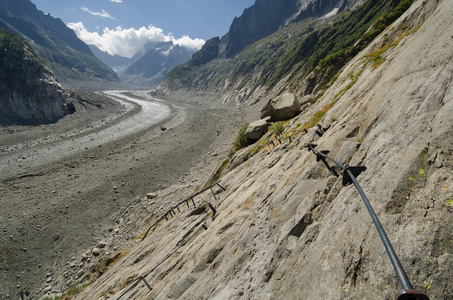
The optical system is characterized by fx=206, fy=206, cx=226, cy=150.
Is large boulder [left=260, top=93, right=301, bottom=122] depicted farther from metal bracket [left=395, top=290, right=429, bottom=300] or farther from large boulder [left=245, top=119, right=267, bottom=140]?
metal bracket [left=395, top=290, right=429, bottom=300]

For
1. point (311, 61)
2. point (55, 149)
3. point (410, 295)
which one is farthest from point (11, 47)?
point (410, 295)

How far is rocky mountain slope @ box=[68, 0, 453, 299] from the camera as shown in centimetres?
373

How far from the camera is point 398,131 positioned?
A: 6086 millimetres

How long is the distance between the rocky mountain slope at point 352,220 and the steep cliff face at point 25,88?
80620 mm

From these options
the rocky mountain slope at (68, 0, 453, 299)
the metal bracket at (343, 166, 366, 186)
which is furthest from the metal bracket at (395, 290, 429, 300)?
the metal bracket at (343, 166, 366, 186)

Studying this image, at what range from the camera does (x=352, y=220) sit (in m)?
5.05

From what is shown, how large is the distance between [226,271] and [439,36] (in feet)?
40.0

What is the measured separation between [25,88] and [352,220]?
318 feet

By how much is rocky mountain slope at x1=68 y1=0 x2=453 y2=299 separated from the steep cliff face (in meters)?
80.6

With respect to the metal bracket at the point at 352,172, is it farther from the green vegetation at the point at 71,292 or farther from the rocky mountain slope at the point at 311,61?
the rocky mountain slope at the point at 311,61

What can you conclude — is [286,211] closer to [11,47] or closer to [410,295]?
[410,295]

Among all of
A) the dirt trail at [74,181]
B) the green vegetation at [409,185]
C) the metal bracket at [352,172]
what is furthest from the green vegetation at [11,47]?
the green vegetation at [409,185]

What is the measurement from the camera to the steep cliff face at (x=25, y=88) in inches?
2547

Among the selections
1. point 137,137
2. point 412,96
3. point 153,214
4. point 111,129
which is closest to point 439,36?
point 412,96
